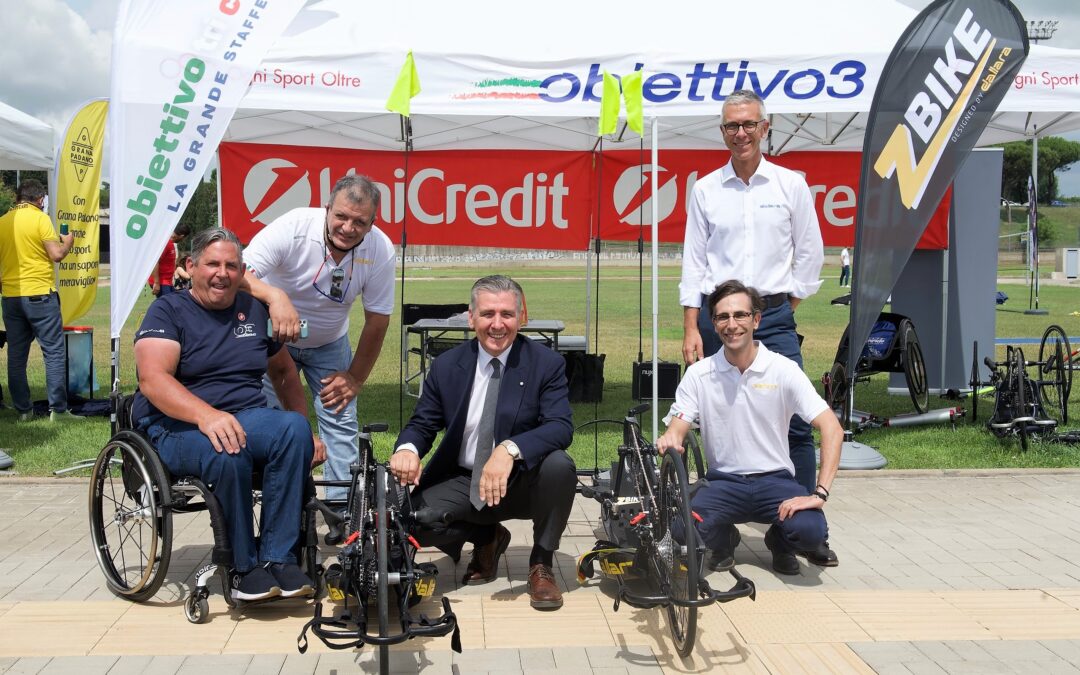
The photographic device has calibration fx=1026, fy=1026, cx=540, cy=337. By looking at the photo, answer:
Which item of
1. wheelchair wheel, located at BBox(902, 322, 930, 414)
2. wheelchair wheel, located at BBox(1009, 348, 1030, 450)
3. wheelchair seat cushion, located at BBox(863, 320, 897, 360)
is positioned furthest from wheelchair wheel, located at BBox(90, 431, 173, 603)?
wheelchair wheel, located at BBox(902, 322, 930, 414)

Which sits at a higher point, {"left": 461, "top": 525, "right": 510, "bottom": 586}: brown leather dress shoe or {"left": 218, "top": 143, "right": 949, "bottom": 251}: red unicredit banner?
{"left": 218, "top": 143, "right": 949, "bottom": 251}: red unicredit banner

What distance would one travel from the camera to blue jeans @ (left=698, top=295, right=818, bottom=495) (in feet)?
15.5

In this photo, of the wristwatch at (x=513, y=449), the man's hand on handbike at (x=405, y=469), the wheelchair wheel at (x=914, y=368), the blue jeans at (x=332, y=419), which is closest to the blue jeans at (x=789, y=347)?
the wristwatch at (x=513, y=449)

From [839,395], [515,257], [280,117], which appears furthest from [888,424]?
[515,257]

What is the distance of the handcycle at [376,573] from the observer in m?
3.16

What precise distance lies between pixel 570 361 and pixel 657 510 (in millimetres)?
4435

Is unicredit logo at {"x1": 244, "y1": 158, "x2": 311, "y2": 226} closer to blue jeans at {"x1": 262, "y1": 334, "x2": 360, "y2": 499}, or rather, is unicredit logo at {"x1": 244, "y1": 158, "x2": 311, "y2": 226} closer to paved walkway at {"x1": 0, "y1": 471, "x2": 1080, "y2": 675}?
paved walkway at {"x1": 0, "y1": 471, "x2": 1080, "y2": 675}

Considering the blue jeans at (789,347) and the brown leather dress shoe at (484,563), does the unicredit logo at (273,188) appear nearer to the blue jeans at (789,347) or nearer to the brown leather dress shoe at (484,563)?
the blue jeans at (789,347)

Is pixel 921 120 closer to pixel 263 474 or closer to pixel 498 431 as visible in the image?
pixel 498 431

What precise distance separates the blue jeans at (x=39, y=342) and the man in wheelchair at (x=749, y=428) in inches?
237

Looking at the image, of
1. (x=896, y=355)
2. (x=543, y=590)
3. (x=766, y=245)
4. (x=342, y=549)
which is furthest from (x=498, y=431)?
(x=896, y=355)

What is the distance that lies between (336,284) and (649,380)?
2260mm

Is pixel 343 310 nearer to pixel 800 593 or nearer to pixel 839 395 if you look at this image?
pixel 800 593

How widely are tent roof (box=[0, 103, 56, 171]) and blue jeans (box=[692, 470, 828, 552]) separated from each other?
755cm
